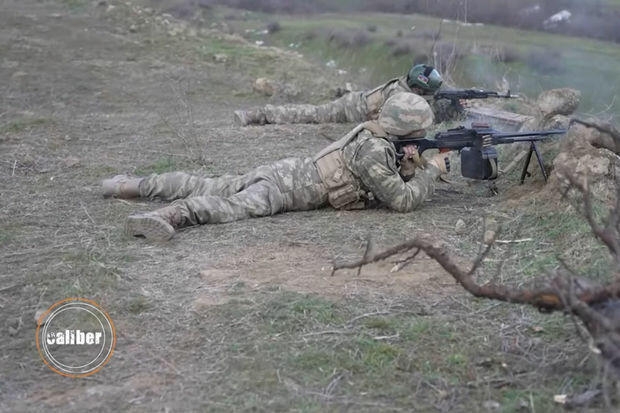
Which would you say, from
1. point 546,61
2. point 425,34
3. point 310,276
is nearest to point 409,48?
point 425,34

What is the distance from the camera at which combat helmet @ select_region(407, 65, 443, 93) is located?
714 cm

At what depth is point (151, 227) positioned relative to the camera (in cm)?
488

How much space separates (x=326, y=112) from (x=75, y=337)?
17.3 ft

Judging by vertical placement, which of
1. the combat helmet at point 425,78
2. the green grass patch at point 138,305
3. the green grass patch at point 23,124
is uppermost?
the combat helmet at point 425,78

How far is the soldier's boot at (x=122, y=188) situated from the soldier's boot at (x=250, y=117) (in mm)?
2725

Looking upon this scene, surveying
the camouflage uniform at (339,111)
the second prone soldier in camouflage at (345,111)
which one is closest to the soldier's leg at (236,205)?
the second prone soldier in camouflage at (345,111)

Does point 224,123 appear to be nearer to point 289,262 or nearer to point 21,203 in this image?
point 21,203

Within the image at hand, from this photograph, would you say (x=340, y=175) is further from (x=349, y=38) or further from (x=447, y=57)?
(x=349, y=38)

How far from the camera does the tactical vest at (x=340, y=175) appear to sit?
5.40m

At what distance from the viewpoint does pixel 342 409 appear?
3.06 meters

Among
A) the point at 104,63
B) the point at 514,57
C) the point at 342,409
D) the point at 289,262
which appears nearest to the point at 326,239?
the point at 289,262

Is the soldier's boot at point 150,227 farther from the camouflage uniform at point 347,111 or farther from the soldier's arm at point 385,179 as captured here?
the camouflage uniform at point 347,111

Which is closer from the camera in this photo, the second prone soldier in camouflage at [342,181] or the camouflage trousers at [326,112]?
the second prone soldier in camouflage at [342,181]

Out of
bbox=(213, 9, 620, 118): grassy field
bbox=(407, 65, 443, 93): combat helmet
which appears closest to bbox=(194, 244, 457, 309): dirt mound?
bbox=(407, 65, 443, 93): combat helmet
